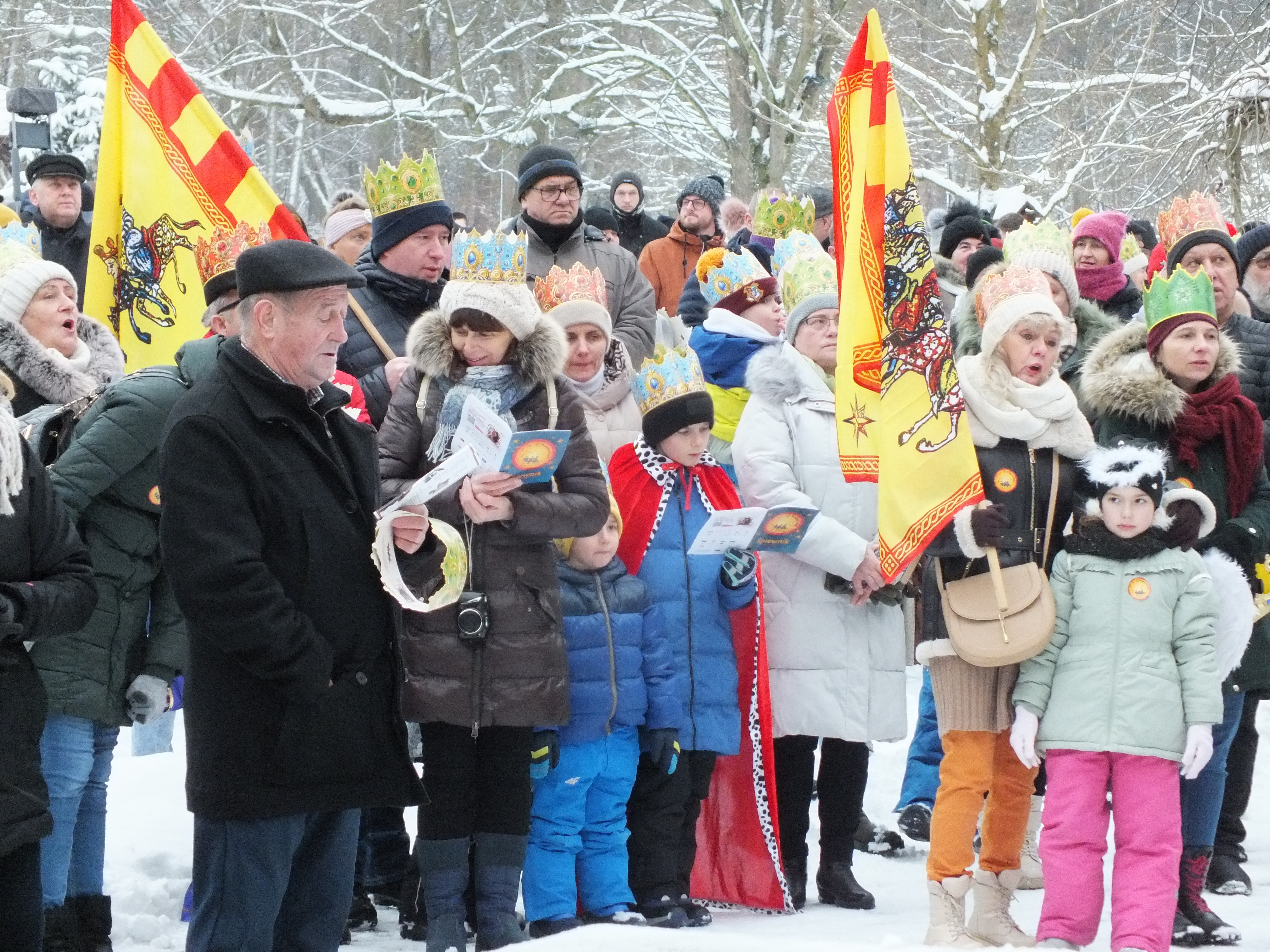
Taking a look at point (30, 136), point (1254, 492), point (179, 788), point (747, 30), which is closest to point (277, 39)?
point (747, 30)

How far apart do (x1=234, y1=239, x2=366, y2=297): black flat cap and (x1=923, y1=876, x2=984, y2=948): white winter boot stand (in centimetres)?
274

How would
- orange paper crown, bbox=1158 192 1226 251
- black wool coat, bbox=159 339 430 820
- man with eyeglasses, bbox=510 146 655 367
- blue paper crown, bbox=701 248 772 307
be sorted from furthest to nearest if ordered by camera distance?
man with eyeglasses, bbox=510 146 655 367
orange paper crown, bbox=1158 192 1226 251
blue paper crown, bbox=701 248 772 307
black wool coat, bbox=159 339 430 820

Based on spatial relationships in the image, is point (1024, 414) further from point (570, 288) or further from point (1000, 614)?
point (570, 288)

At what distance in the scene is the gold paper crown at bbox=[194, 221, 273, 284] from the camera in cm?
520

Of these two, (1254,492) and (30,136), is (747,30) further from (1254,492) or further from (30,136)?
(1254,492)

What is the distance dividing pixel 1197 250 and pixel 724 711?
9.43 ft

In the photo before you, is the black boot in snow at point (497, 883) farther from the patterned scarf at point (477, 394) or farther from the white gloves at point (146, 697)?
the patterned scarf at point (477, 394)

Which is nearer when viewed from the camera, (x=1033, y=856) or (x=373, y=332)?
(x=373, y=332)

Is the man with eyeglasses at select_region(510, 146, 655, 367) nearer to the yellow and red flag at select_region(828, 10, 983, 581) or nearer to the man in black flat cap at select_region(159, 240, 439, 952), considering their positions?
the yellow and red flag at select_region(828, 10, 983, 581)

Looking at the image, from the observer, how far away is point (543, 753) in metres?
5.25

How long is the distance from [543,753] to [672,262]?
575 cm

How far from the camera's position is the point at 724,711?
5.71 metres

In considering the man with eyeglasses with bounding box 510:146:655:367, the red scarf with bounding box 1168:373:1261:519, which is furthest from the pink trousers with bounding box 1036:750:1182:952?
the man with eyeglasses with bounding box 510:146:655:367

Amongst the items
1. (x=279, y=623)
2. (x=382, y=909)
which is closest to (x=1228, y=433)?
(x=382, y=909)
